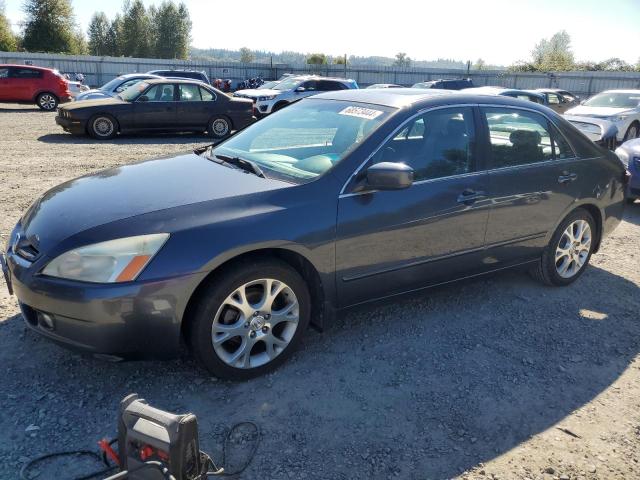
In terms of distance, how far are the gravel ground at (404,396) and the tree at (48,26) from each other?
56.4 meters

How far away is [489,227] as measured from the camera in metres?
3.94

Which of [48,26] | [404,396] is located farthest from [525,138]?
[48,26]

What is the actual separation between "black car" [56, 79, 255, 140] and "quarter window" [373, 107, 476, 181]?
8.83 m

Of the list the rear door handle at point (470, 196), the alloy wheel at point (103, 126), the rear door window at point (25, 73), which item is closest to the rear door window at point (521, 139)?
the rear door handle at point (470, 196)

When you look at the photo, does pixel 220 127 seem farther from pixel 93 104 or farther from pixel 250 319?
pixel 250 319

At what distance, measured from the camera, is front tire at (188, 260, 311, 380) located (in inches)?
113

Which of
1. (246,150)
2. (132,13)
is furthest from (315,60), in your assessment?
(246,150)

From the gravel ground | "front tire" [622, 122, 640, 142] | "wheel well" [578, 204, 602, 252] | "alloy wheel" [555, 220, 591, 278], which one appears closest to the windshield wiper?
Answer: the gravel ground

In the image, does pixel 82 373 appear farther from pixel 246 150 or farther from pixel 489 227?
pixel 489 227

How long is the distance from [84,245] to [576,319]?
3.56 m

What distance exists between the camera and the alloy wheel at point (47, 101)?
62.3 feet

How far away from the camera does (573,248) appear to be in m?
4.69

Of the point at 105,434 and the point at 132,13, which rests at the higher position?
the point at 132,13

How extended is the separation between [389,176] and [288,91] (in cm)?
1551
